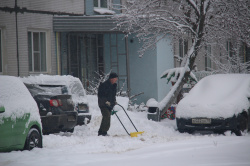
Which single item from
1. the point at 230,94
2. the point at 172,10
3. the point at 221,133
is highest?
the point at 172,10

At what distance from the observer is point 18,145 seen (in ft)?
27.3

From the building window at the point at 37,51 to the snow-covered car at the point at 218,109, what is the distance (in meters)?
7.58

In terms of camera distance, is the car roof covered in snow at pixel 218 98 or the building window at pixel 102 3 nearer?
the car roof covered in snow at pixel 218 98

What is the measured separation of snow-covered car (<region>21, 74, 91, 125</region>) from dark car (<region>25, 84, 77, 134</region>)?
2.36ft

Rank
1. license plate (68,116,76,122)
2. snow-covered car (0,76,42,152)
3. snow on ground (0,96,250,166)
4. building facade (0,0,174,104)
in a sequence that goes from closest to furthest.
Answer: snow on ground (0,96,250,166) < snow-covered car (0,76,42,152) < license plate (68,116,76,122) < building facade (0,0,174,104)

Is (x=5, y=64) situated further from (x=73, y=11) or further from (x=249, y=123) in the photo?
(x=249, y=123)

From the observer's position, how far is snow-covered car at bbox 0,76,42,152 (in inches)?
312

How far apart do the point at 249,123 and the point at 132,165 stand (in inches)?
258

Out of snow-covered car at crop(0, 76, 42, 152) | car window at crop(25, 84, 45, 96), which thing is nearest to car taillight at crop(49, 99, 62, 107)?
car window at crop(25, 84, 45, 96)

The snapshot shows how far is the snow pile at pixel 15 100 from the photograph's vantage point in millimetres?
8109

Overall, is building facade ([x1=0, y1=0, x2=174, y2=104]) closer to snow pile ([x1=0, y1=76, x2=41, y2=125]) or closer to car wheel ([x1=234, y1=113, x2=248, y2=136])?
car wheel ([x1=234, y1=113, x2=248, y2=136])

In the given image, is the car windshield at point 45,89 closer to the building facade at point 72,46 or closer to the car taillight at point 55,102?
the car taillight at point 55,102

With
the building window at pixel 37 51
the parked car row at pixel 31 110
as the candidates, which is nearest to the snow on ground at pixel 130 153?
the parked car row at pixel 31 110

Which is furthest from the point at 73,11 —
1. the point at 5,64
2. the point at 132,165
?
the point at 132,165
